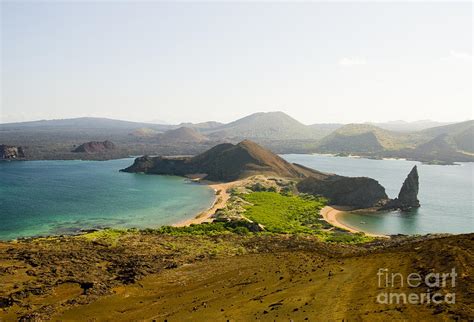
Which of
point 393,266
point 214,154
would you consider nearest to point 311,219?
point 393,266

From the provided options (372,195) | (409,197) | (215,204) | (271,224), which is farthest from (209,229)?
(409,197)

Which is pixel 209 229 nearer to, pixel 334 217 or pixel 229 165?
pixel 334 217

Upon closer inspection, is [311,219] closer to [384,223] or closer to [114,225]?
[384,223]

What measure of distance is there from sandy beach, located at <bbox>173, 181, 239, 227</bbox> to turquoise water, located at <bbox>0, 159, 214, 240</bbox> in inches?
116

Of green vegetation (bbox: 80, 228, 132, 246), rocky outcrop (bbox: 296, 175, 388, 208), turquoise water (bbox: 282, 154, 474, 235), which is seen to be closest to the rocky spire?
turquoise water (bbox: 282, 154, 474, 235)

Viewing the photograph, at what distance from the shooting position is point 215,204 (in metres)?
106

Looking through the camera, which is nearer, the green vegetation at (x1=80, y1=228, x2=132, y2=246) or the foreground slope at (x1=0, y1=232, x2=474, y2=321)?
the foreground slope at (x1=0, y1=232, x2=474, y2=321)

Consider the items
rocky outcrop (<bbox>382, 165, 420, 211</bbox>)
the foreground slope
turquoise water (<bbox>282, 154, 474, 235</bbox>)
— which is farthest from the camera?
rocky outcrop (<bbox>382, 165, 420, 211</bbox>)

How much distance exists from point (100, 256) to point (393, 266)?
119 ft

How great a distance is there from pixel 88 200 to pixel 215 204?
3886 centimetres

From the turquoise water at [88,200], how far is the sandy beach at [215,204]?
9.66 ft

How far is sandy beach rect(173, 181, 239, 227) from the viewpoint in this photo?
8325 cm

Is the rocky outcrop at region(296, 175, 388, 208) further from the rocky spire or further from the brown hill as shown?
the brown hill

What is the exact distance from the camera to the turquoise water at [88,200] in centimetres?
8250
